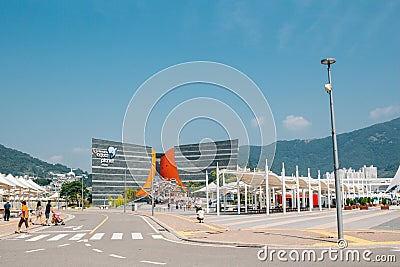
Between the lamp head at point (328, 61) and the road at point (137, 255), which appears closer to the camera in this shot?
the road at point (137, 255)

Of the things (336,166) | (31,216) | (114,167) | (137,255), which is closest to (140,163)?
(114,167)

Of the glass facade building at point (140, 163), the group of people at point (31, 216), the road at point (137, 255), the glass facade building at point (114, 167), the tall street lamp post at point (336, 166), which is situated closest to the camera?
the road at point (137, 255)

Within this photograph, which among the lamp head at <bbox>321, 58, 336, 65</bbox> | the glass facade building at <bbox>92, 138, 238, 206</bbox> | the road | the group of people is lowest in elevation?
the road

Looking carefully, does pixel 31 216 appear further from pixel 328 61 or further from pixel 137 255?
pixel 328 61

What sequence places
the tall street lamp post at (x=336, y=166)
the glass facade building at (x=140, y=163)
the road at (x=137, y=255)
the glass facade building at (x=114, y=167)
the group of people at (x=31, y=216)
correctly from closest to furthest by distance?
the road at (x=137, y=255) < the tall street lamp post at (x=336, y=166) < the group of people at (x=31, y=216) < the glass facade building at (x=114, y=167) < the glass facade building at (x=140, y=163)

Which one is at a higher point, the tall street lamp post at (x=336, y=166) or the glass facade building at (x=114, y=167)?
the glass facade building at (x=114, y=167)

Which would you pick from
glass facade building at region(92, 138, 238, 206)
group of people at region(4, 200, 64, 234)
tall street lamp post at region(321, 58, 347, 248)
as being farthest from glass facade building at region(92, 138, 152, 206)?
tall street lamp post at region(321, 58, 347, 248)

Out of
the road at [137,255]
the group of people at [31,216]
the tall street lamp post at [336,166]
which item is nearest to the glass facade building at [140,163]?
the group of people at [31,216]

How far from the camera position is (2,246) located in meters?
17.2

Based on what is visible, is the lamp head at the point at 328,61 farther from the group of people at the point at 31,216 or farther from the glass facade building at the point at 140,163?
the glass facade building at the point at 140,163

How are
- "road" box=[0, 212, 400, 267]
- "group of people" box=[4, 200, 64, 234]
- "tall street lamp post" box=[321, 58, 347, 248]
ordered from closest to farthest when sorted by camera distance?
1. "road" box=[0, 212, 400, 267]
2. "tall street lamp post" box=[321, 58, 347, 248]
3. "group of people" box=[4, 200, 64, 234]

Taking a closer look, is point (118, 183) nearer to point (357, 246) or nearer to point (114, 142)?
point (114, 142)

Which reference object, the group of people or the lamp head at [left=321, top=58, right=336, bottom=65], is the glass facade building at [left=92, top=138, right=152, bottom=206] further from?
the lamp head at [left=321, top=58, right=336, bottom=65]

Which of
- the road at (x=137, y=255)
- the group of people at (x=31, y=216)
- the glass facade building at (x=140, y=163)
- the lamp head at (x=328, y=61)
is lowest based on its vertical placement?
the road at (x=137, y=255)
